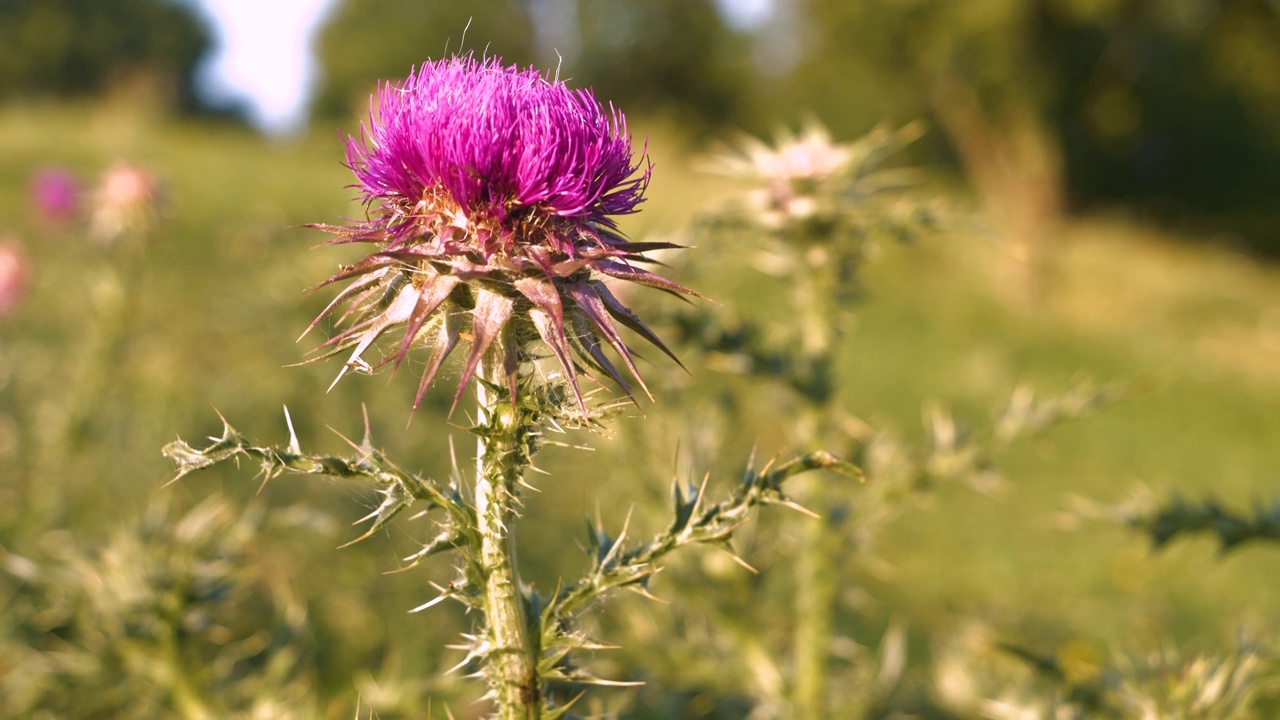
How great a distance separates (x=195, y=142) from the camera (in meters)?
17.7

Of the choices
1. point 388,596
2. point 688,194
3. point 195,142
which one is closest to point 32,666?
point 388,596

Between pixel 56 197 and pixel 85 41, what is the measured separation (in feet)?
136

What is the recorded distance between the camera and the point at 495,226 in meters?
1.81

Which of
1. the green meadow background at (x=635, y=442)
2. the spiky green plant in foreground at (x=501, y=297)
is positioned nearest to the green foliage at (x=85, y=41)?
the green meadow background at (x=635, y=442)

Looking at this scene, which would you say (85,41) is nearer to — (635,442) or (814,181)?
(635,442)

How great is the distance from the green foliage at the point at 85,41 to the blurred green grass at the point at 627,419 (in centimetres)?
2600

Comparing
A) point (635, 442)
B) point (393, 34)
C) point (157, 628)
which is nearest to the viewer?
point (157, 628)

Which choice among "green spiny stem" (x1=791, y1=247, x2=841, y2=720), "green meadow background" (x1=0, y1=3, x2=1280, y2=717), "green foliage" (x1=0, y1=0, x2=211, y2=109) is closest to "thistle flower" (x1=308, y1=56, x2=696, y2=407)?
"green meadow background" (x1=0, y1=3, x2=1280, y2=717)

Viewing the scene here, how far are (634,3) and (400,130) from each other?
1892 inches

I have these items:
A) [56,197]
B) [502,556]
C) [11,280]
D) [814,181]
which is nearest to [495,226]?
[502,556]

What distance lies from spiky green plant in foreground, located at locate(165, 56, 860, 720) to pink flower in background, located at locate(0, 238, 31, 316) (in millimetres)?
3579

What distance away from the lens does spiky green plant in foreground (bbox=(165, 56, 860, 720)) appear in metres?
1.75

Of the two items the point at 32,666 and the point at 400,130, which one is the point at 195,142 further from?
the point at 400,130

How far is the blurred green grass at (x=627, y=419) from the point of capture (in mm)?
4707
